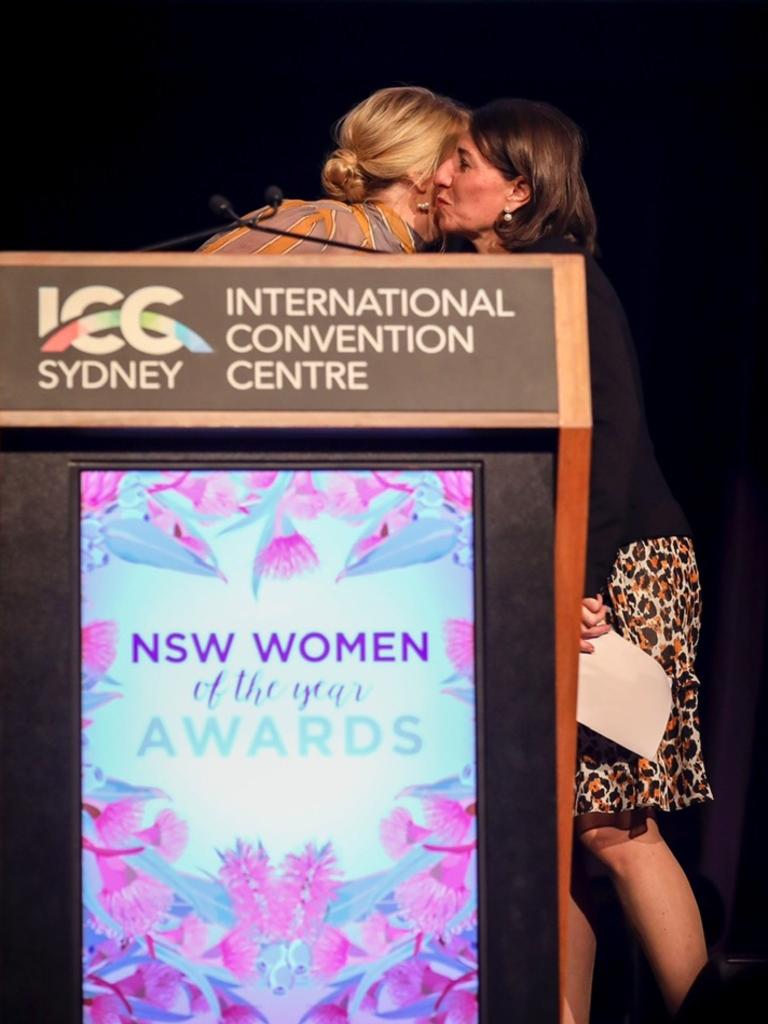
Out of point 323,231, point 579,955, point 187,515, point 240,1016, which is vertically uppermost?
point 323,231

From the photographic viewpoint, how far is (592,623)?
6.08 feet

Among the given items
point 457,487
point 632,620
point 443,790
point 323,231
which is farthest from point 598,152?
point 443,790

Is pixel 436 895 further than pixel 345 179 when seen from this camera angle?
No

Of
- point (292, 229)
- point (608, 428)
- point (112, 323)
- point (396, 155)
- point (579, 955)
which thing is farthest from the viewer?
point (396, 155)

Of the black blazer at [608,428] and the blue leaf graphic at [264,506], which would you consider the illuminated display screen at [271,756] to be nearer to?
the blue leaf graphic at [264,506]

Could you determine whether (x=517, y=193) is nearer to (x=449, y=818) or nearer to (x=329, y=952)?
(x=449, y=818)

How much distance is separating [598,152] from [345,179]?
966 millimetres

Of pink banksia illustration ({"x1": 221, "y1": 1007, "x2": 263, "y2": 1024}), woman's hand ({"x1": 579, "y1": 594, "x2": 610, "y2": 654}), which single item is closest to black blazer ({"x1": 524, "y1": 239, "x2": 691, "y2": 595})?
woman's hand ({"x1": 579, "y1": 594, "x2": 610, "y2": 654})

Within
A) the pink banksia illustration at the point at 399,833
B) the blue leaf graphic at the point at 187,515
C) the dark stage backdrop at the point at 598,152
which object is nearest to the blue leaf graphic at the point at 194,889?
the pink banksia illustration at the point at 399,833

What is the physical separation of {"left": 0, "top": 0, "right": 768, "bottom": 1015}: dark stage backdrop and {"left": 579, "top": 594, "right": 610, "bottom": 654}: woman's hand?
130cm

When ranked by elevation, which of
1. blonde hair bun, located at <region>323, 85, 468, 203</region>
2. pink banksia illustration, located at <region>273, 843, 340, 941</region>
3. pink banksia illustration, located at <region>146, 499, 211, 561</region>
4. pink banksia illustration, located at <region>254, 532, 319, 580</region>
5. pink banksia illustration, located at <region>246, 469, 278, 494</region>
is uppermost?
blonde hair bun, located at <region>323, 85, 468, 203</region>

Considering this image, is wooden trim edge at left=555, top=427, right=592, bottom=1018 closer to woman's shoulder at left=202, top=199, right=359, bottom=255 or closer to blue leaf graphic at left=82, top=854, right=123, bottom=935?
blue leaf graphic at left=82, top=854, right=123, bottom=935

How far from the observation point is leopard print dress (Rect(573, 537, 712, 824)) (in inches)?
80.0

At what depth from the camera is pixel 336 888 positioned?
142cm
